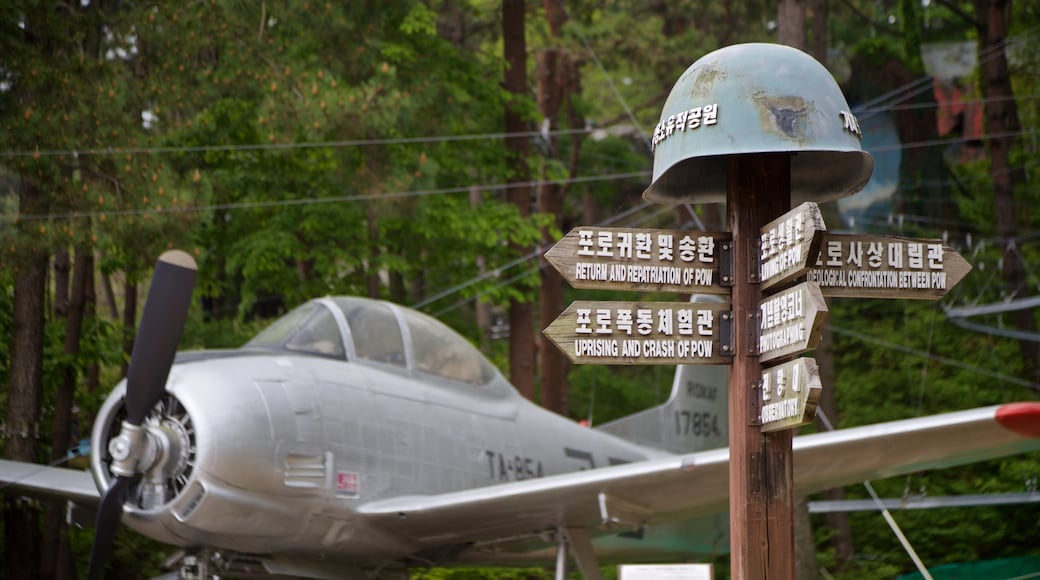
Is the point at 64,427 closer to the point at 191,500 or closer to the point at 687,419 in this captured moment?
the point at 191,500

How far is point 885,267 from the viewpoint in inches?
169

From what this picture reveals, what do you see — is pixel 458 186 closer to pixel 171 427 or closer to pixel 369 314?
pixel 369 314

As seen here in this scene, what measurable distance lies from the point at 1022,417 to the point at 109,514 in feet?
18.5

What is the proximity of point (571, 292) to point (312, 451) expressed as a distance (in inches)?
724

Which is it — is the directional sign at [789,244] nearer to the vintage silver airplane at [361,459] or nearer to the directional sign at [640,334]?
the directional sign at [640,334]

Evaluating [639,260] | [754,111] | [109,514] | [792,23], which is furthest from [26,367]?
[754,111]

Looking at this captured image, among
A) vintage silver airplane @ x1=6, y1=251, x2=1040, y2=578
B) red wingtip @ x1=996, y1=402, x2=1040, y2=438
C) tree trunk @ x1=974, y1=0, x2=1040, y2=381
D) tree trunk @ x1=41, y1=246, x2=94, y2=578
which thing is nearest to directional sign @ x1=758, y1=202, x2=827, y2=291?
red wingtip @ x1=996, y1=402, x2=1040, y2=438

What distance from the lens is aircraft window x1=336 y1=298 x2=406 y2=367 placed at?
9344mm

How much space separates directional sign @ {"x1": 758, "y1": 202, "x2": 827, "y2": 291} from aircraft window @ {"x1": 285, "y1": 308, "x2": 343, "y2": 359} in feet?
17.7

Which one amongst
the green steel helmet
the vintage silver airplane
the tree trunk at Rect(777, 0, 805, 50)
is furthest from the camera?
the tree trunk at Rect(777, 0, 805, 50)

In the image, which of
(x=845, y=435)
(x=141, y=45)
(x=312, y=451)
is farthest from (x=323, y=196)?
(x=845, y=435)

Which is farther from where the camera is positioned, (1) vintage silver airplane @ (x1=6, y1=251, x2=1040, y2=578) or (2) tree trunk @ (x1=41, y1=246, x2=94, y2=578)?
(2) tree trunk @ (x1=41, y1=246, x2=94, y2=578)

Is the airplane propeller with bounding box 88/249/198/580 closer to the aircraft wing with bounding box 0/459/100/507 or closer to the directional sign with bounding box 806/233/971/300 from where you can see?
the aircraft wing with bounding box 0/459/100/507

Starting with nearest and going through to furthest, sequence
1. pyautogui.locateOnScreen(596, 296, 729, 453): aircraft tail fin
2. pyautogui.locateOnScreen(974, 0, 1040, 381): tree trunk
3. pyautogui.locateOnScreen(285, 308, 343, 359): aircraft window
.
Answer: pyautogui.locateOnScreen(285, 308, 343, 359): aircraft window
pyautogui.locateOnScreen(596, 296, 729, 453): aircraft tail fin
pyautogui.locateOnScreen(974, 0, 1040, 381): tree trunk
